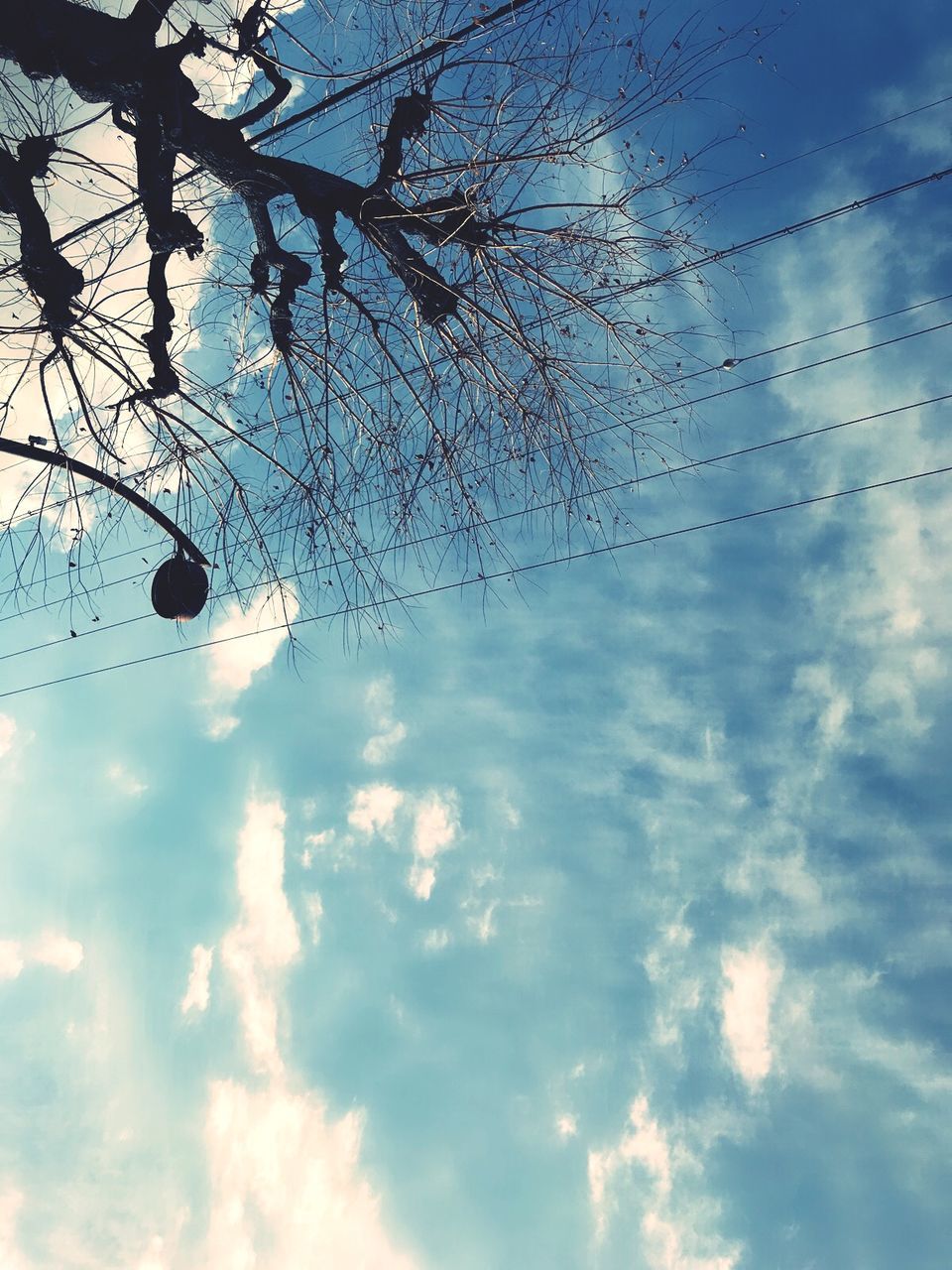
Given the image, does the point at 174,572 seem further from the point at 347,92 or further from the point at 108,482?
the point at 347,92

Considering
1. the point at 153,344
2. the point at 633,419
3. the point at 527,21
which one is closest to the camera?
the point at 527,21

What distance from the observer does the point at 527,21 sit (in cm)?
391

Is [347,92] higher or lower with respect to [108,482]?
higher

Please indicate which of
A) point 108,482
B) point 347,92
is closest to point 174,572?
point 108,482

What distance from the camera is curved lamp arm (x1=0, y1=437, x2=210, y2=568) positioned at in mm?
3977

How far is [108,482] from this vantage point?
165 inches

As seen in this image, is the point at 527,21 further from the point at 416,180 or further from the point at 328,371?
the point at 328,371

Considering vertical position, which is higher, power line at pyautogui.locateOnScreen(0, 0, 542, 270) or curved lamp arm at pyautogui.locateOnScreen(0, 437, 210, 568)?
power line at pyautogui.locateOnScreen(0, 0, 542, 270)

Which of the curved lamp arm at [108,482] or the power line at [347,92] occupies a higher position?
the power line at [347,92]

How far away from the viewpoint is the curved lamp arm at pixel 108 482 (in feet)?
13.0

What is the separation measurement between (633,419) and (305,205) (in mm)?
2402

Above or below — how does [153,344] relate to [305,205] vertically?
below

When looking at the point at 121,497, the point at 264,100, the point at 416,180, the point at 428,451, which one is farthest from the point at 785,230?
the point at 121,497

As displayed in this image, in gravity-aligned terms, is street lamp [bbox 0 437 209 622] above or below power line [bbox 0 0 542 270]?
below
